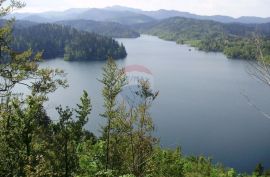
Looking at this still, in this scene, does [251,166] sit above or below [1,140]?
below

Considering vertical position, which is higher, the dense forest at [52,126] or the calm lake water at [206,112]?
the dense forest at [52,126]

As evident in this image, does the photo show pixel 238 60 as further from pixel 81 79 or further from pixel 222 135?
pixel 222 135

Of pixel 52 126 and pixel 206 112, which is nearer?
pixel 52 126

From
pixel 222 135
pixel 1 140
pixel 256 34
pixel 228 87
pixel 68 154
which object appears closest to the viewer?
pixel 256 34

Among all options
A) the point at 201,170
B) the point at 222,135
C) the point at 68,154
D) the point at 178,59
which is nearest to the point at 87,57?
the point at 178,59

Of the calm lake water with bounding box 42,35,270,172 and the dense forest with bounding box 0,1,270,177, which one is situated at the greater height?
the dense forest with bounding box 0,1,270,177

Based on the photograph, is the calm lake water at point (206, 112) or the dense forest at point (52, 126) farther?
the calm lake water at point (206, 112)

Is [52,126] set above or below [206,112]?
above

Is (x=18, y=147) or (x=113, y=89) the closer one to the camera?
(x=18, y=147)
